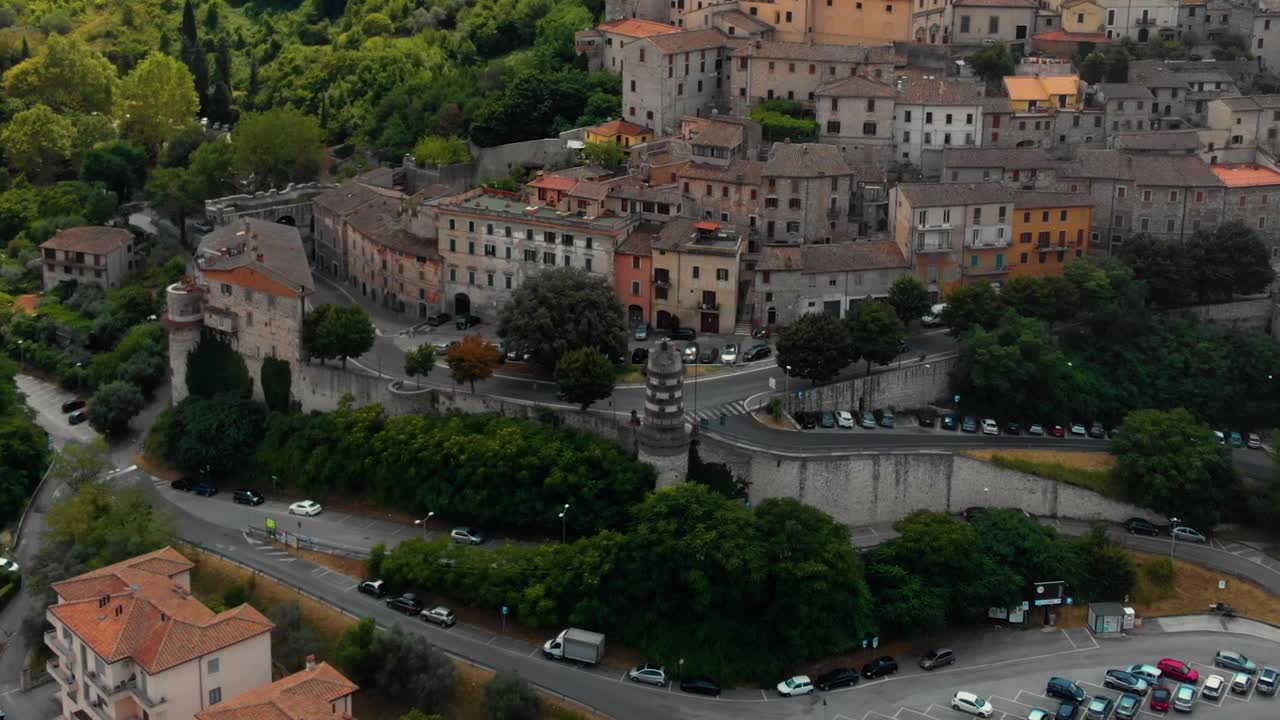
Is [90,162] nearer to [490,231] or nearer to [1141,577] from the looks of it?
[490,231]

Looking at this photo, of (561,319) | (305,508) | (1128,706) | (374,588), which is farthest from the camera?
(561,319)

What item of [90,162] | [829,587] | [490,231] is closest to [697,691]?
[829,587]

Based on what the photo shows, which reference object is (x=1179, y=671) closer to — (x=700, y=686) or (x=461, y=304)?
(x=700, y=686)

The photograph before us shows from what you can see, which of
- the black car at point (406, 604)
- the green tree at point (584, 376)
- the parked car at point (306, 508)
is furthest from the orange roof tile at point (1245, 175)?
the parked car at point (306, 508)

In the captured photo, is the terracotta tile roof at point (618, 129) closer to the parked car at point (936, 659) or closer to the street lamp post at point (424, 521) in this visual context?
the street lamp post at point (424, 521)

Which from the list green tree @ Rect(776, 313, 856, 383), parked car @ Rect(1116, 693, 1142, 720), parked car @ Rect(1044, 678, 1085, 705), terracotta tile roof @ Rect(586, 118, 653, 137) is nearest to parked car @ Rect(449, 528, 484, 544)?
green tree @ Rect(776, 313, 856, 383)

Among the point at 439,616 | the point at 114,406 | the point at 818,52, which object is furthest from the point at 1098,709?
the point at 114,406

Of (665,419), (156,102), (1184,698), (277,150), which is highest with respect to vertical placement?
(156,102)
